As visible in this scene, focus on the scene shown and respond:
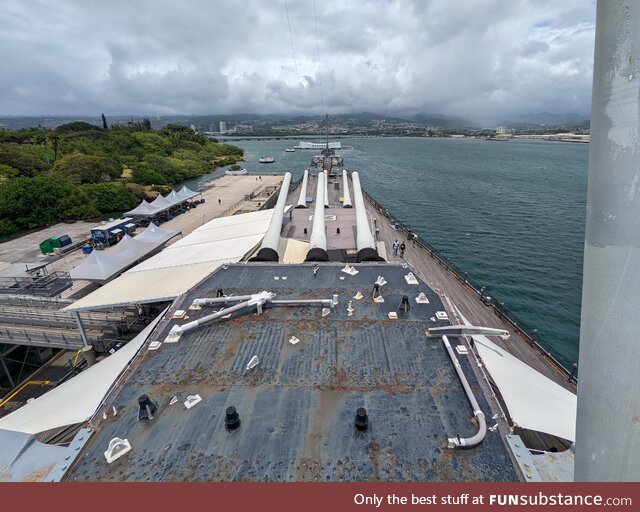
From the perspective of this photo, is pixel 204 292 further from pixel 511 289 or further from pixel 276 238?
pixel 511 289

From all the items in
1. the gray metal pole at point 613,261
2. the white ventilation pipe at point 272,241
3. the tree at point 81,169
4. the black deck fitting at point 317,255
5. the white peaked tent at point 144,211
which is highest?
the tree at point 81,169

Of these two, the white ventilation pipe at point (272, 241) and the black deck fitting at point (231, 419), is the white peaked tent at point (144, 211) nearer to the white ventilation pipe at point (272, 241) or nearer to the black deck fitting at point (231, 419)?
the white ventilation pipe at point (272, 241)

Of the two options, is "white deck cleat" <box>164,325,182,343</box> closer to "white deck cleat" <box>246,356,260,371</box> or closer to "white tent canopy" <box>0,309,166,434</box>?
"white tent canopy" <box>0,309,166,434</box>

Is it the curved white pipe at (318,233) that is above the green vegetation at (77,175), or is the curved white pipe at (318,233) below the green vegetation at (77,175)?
below

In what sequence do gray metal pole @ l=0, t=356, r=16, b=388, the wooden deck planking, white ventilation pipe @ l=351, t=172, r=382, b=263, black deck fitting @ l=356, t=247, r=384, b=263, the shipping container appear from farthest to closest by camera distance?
the shipping container → gray metal pole @ l=0, t=356, r=16, b=388 → white ventilation pipe @ l=351, t=172, r=382, b=263 → black deck fitting @ l=356, t=247, r=384, b=263 → the wooden deck planking

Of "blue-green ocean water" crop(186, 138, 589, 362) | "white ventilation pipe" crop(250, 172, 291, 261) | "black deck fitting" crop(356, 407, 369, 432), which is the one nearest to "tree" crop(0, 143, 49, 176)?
"white ventilation pipe" crop(250, 172, 291, 261)

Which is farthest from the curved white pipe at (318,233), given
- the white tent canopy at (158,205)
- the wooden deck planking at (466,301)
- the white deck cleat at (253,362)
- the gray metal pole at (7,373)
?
the white tent canopy at (158,205)
